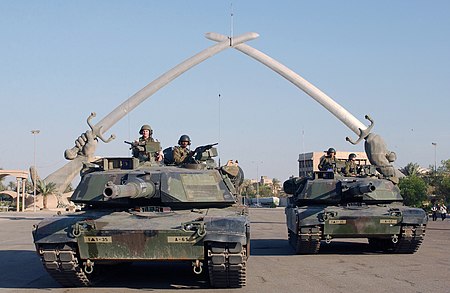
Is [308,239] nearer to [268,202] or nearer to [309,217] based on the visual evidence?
[309,217]

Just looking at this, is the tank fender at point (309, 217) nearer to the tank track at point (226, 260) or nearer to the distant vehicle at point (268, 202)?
the tank track at point (226, 260)

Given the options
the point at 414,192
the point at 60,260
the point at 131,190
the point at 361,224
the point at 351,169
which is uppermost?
the point at 351,169

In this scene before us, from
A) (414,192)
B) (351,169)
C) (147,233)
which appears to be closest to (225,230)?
(147,233)

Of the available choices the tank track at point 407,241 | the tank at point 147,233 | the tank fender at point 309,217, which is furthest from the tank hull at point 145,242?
the tank track at point 407,241

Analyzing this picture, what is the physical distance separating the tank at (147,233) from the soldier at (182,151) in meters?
1.64

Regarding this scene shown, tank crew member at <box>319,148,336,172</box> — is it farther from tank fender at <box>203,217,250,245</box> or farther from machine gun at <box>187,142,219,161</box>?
tank fender at <box>203,217,250,245</box>

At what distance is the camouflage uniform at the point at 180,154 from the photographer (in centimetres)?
1297

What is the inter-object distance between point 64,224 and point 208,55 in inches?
1891

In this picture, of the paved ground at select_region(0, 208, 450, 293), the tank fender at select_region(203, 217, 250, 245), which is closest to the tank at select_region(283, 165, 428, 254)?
the paved ground at select_region(0, 208, 450, 293)

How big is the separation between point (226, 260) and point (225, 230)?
412 millimetres

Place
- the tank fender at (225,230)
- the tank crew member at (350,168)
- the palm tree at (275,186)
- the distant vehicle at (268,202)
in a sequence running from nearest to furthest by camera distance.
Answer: the tank fender at (225,230)
the tank crew member at (350,168)
the distant vehicle at (268,202)
the palm tree at (275,186)

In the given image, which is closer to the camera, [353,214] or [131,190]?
[131,190]

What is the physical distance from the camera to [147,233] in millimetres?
9648

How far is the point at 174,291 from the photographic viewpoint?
1003 cm
